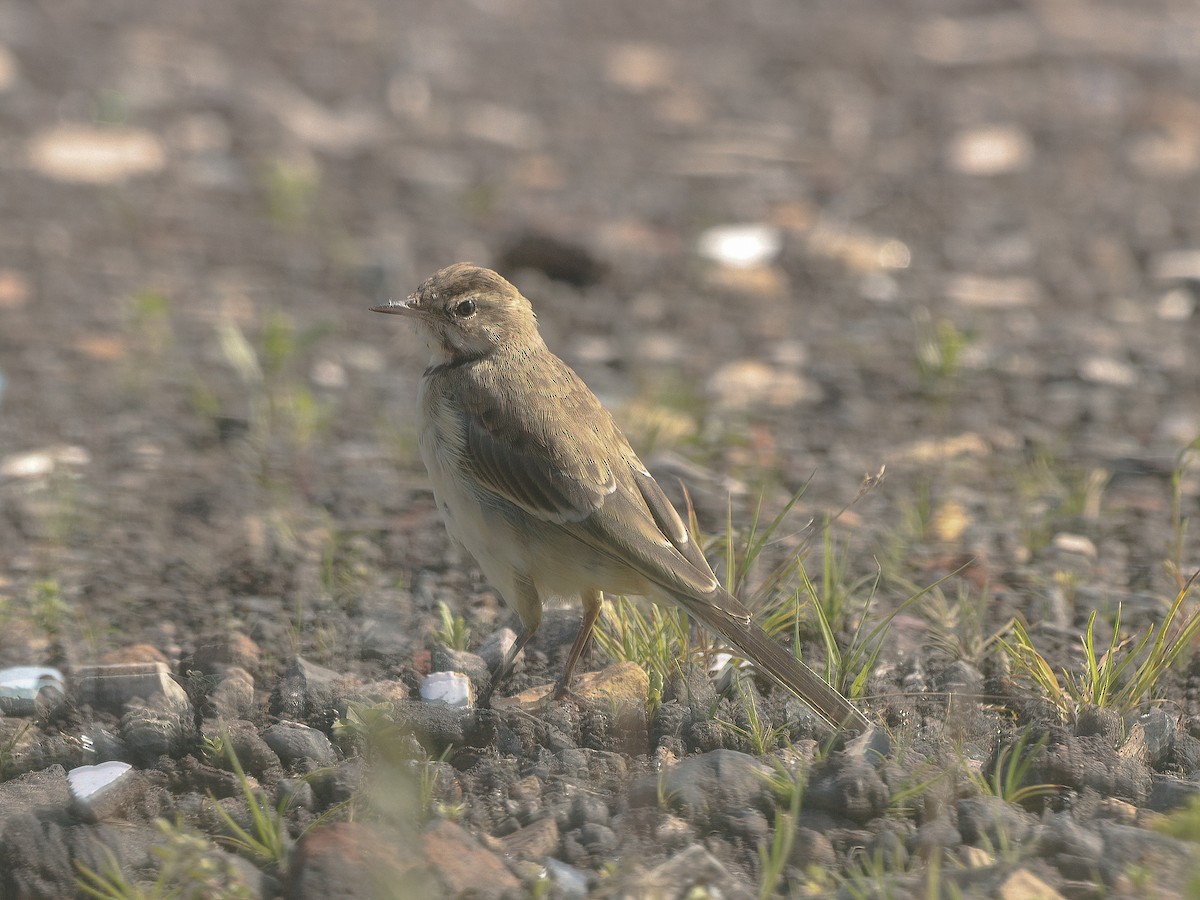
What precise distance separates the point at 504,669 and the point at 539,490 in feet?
1.86

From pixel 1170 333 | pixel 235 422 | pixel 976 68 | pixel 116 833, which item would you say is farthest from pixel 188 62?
pixel 116 833

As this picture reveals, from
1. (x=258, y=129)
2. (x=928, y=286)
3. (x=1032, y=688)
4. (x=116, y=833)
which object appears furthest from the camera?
Result: (x=258, y=129)

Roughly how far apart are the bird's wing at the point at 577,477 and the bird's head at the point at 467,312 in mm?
240

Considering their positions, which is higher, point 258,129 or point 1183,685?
point 258,129

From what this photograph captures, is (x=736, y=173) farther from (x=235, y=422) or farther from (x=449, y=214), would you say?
(x=235, y=422)

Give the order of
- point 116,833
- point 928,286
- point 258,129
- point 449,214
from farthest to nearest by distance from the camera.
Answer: point 258,129, point 449,214, point 928,286, point 116,833

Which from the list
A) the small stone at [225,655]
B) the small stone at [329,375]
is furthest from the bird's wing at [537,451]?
the small stone at [329,375]

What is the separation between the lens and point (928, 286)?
8.43 m

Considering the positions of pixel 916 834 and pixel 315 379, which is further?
pixel 315 379

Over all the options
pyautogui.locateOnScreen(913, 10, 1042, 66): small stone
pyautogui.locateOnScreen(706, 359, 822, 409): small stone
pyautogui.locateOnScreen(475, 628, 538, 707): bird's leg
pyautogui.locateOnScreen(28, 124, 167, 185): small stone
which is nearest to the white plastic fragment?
pyautogui.locateOnScreen(475, 628, 538, 707): bird's leg

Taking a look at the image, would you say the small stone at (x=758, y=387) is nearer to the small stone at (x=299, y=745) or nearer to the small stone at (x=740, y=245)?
the small stone at (x=740, y=245)

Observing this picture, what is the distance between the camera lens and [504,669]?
15.6ft

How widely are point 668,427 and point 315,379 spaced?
6.00 ft

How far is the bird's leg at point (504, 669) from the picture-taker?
4609 mm
